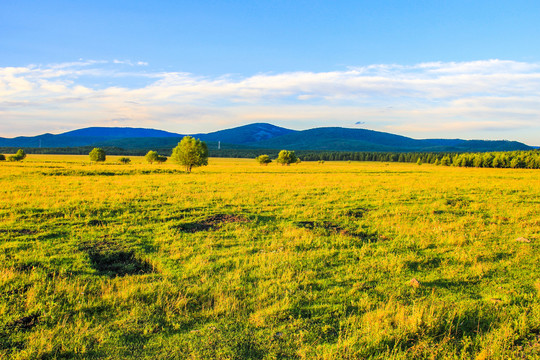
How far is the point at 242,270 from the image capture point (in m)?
9.02

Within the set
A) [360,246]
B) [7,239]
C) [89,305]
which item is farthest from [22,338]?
[360,246]

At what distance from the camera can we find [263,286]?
313 inches

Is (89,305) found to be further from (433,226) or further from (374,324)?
(433,226)

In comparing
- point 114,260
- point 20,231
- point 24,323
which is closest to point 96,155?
point 20,231

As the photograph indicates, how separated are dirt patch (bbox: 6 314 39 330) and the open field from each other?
0.04 m

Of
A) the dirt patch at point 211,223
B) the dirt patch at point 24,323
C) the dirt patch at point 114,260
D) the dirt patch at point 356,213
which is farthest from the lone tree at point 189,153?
the dirt patch at point 24,323

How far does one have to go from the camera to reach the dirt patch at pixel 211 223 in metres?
13.8

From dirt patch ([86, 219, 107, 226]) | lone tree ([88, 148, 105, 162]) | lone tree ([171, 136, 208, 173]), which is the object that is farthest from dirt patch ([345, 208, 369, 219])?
lone tree ([88, 148, 105, 162])

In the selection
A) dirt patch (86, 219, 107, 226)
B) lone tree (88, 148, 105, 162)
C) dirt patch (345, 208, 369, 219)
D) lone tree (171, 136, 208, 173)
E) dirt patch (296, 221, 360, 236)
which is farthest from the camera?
lone tree (88, 148, 105, 162)

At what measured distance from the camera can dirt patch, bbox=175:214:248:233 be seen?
13830mm

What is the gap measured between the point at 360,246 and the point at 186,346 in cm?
770

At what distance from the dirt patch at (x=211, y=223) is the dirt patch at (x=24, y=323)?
23.7ft

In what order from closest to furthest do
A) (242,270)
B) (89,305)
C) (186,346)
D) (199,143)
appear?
(186,346)
(89,305)
(242,270)
(199,143)

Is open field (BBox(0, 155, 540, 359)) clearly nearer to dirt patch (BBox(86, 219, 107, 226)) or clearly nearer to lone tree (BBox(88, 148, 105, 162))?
dirt patch (BBox(86, 219, 107, 226))
